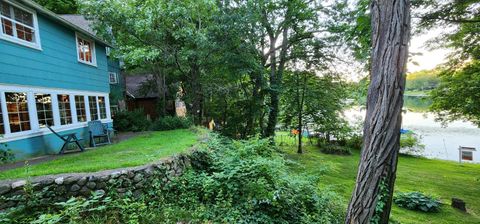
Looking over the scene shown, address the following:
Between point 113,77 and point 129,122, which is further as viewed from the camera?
point 113,77

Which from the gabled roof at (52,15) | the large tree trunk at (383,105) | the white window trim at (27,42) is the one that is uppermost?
the gabled roof at (52,15)

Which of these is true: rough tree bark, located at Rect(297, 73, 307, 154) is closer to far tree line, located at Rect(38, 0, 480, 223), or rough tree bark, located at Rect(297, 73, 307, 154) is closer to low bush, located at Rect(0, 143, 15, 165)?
far tree line, located at Rect(38, 0, 480, 223)

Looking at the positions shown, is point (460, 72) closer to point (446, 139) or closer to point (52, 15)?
point (52, 15)

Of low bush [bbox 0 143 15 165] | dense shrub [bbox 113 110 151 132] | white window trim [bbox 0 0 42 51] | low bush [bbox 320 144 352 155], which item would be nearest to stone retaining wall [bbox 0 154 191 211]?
low bush [bbox 0 143 15 165]

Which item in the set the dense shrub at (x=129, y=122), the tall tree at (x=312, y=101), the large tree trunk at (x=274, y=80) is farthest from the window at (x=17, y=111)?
the tall tree at (x=312, y=101)

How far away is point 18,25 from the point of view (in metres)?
6.51

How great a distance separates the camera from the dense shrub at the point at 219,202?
3.48m

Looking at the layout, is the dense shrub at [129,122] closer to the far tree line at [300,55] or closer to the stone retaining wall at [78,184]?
the far tree line at [300,55]

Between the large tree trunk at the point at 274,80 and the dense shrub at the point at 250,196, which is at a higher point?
the large tree trunk at the point at 274,80

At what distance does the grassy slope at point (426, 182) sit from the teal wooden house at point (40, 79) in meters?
7.51

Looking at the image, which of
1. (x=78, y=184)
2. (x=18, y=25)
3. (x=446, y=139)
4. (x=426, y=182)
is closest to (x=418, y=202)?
(x=426, y=182)

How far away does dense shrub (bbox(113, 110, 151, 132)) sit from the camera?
12805 mm

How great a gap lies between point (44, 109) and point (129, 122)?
5800 millimetres

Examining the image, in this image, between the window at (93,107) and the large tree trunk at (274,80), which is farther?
the large tree trunk at (274,80)
